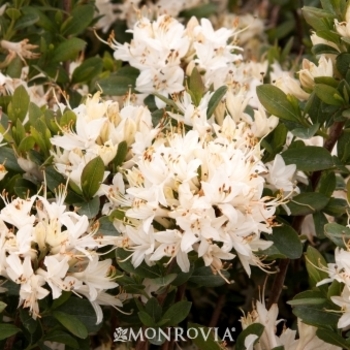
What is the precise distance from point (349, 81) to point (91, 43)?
4.11 ft

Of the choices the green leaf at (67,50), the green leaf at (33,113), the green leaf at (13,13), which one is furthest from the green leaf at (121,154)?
the green leaf at (13,13)

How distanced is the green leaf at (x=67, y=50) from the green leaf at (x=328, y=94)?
2.29 ft

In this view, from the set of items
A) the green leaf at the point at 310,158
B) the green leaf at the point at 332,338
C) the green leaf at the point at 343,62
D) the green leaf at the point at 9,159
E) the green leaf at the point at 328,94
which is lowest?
the green leaf at the point at 332,338

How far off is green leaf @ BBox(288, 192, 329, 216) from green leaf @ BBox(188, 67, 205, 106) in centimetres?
29

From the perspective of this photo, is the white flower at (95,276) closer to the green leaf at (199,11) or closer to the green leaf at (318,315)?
the green leaf at (318,315)

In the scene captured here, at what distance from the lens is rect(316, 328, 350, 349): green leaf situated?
5.00ft

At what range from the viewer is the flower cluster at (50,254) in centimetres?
146

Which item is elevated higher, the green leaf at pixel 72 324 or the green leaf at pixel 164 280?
the green leaf at pixel 164 280

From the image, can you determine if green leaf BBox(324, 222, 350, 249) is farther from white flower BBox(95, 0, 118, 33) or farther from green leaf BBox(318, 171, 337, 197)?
white flower BBox(95, 0, 118, 33)

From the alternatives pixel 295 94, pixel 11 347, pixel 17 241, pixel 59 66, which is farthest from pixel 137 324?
pixel 59 66

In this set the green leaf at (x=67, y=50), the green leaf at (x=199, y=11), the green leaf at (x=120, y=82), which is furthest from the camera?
the green leaf at (x=199, y=11)

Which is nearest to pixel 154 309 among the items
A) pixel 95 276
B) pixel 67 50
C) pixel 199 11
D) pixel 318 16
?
pixel 95 276

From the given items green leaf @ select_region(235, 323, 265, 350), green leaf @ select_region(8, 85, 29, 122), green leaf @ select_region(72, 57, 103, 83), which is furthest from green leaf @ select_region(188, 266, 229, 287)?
green leaf @ select_region(72, 57, 103, 83)

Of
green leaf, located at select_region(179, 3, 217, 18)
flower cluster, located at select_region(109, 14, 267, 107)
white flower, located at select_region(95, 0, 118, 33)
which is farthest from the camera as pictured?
green leaf, located at select_region(179, 3, 217, 18)
